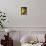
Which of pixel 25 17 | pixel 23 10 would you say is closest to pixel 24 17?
pixel 25 17

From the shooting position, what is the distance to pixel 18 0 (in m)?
3.83

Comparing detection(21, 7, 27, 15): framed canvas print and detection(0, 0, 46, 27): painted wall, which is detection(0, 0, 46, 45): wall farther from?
detection(21, 7, 27, 15): framed canvas print

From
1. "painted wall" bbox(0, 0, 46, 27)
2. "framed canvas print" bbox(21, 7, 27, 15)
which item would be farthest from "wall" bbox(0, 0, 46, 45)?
"framed canvas print" bbox(21, 7, 27, 15)

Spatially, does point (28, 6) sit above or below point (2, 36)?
above

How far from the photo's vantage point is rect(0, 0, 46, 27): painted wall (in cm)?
382

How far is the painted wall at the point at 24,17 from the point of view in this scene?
3.82 meters

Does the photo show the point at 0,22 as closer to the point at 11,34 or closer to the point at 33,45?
the point at 11,34

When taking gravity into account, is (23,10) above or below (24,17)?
above

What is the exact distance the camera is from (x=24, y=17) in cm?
386

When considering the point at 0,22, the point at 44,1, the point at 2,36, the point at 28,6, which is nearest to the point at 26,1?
the point at 28,6

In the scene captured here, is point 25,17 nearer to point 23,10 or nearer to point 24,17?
point 24,17

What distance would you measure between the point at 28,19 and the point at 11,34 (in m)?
0.61

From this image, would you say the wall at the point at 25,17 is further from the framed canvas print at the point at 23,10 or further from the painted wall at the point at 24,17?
the framed canvas print at the point at 23,10

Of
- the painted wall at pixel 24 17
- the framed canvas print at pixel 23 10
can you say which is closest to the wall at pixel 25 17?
the painted wall at pixel 24 17
